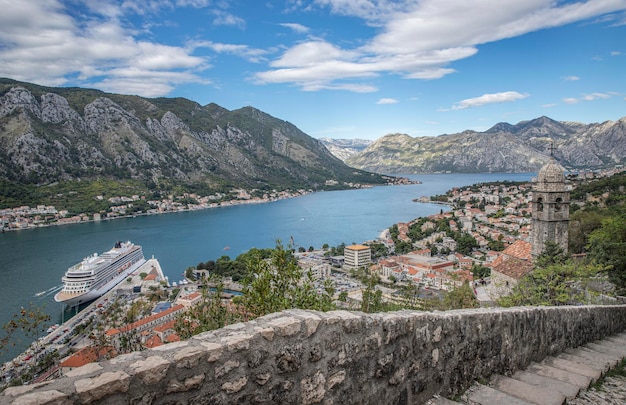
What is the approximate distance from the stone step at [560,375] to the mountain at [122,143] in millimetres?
106400

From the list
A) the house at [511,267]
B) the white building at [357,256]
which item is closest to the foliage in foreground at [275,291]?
the house at [511,267]

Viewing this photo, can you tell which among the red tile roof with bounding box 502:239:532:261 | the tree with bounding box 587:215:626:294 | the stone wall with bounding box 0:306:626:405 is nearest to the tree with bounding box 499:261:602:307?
the tree with bounding box 587:215:626:294

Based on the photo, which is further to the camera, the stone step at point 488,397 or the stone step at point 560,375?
the stone step at point 560,375

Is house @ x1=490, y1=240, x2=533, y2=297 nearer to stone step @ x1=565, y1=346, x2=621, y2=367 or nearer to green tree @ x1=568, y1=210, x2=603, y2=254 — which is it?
green tree @ x1=568, y1=210, x2=603, y2=254

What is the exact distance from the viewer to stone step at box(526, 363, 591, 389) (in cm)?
365

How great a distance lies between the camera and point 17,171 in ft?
288

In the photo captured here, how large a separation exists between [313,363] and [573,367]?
11.2 ft

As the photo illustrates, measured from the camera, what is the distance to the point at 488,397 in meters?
3.19

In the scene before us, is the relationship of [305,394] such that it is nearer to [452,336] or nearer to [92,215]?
[452,336]

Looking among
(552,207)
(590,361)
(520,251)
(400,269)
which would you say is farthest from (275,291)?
(400,269)

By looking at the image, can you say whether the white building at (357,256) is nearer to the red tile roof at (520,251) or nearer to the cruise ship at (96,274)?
the red tile roof at (520,251)

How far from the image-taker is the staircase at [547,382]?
3.13 meters

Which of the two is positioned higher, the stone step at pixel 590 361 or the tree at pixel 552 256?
the stone step at pixel 590 361

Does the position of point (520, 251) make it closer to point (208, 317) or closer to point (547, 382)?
point (208, 317)
